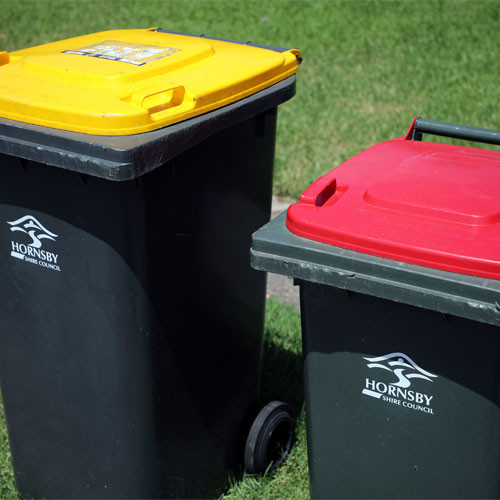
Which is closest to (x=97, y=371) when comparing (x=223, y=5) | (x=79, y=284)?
(x=79, y=284)

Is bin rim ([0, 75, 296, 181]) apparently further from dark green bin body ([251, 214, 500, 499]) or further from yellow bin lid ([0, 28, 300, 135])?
dark green bin body ([251, 214, 500, 499])

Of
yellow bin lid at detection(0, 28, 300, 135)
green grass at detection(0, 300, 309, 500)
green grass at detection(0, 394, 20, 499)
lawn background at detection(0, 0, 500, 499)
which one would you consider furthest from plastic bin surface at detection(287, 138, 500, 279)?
lawn background at detection(0, 0, 500, 499)

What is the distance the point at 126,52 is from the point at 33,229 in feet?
Answer: 2.24

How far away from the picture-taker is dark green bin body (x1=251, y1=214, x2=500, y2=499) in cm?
189

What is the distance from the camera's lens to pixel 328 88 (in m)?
6.79

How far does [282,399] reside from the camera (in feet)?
11.2

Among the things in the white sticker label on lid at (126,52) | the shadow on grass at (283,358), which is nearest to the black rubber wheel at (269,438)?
the shadow on grass at (283,358)

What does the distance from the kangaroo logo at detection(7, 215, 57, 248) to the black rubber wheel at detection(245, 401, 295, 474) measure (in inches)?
46.4

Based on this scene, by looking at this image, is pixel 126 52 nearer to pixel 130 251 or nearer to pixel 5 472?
pixel 130 251

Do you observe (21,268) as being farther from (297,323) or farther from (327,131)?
(327,131)

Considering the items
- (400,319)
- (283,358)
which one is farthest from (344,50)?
(400,319)

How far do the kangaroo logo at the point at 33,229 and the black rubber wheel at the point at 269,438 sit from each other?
46.4 inches

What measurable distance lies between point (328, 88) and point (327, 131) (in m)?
0.81

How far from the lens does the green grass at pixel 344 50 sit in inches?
239
